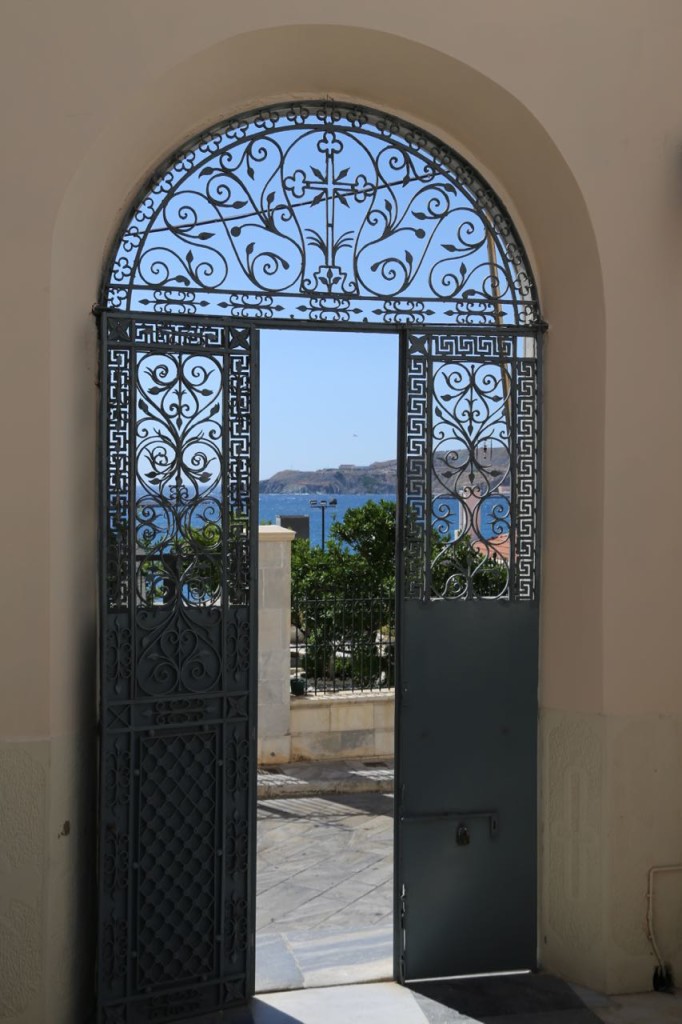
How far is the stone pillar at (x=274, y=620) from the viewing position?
26.4ft

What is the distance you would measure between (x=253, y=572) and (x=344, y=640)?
4794mm

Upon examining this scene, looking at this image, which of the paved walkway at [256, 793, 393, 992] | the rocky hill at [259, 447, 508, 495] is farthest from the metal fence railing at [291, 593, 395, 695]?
the rocky hill at [259, 447, 508, 495]

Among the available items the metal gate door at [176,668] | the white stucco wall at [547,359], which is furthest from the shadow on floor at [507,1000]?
the metal gate door at [176,668]

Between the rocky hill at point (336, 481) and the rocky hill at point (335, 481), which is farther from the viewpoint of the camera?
the rocky hill at point (335, 481)

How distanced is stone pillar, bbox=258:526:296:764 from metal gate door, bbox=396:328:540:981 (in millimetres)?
3637

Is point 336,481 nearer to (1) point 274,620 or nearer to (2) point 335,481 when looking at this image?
(2) point 335,481

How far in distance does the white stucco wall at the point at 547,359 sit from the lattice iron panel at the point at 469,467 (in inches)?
4.5

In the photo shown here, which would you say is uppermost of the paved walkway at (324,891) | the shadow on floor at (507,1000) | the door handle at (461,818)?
the door handle at (461,818)

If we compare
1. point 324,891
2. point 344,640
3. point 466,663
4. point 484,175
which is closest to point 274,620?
point 344,640

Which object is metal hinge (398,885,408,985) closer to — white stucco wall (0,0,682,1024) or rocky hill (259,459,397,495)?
white stucco wall (0,0,682,1024)

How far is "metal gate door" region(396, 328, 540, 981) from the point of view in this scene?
4383mm

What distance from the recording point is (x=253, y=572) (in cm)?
420

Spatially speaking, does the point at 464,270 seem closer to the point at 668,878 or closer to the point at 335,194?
the point at 335,194

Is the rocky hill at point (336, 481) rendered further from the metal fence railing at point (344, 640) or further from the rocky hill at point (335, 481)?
the metal fence railing at point (344, 640)
